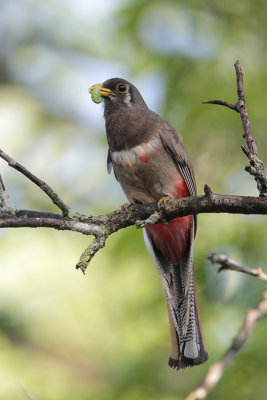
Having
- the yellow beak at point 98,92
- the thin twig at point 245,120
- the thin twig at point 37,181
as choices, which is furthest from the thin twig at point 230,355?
the yellow beak at point 98,92

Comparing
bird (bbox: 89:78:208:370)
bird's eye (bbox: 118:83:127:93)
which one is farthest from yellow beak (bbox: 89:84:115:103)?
bird's eye (bbox: 118:83:127:93)

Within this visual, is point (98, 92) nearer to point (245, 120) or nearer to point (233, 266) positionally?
point (245, 120)

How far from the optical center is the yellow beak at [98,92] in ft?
16.1

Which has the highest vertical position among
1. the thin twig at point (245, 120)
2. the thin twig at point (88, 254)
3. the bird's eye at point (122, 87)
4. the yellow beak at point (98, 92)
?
the bird's eye at point (122, 87)

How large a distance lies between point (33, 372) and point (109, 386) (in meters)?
1.07

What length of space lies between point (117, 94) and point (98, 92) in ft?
0.77

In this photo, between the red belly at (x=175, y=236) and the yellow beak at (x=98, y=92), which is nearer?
the red belly at (x=175, y=236)

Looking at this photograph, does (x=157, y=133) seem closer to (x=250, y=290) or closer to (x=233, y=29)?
(x=250, y=290)

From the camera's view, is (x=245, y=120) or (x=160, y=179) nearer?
(x=245, y=120)

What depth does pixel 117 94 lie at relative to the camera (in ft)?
17.1

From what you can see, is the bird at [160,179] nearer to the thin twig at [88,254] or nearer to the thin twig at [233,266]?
the thin twig at [88,254]

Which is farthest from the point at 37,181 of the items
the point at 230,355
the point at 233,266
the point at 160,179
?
the point at 160,179

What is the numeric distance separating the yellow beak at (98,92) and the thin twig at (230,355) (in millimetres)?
3451

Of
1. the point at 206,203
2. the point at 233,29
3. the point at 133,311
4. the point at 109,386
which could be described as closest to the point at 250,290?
the point at 133,311
